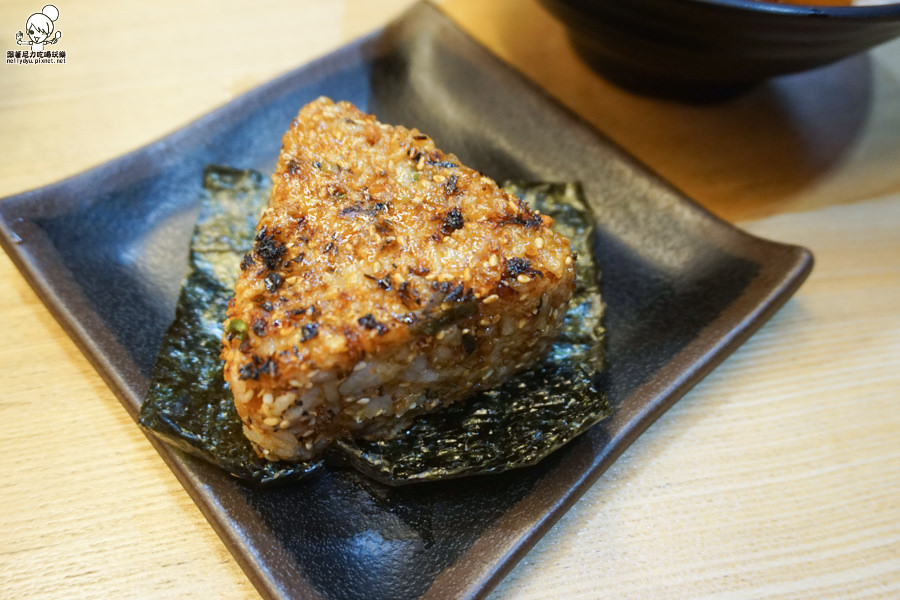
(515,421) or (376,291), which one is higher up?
(376,291)

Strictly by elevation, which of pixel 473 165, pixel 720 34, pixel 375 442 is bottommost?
pixel 375 442

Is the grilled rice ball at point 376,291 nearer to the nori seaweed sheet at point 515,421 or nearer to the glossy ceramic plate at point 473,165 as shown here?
the nori seaweed sheet at point 515,421

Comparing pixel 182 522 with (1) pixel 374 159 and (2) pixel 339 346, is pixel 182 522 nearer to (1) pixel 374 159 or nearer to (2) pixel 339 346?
(2) pixel 339 346

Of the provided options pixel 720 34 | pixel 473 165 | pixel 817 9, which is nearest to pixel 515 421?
pixel 473 165

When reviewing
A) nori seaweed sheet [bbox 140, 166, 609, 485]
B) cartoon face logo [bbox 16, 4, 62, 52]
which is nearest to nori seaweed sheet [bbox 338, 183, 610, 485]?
nori seaweed sheet [bbox 140, 166, 609, 485]

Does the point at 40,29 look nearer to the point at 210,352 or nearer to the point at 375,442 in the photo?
the point at 210,352
